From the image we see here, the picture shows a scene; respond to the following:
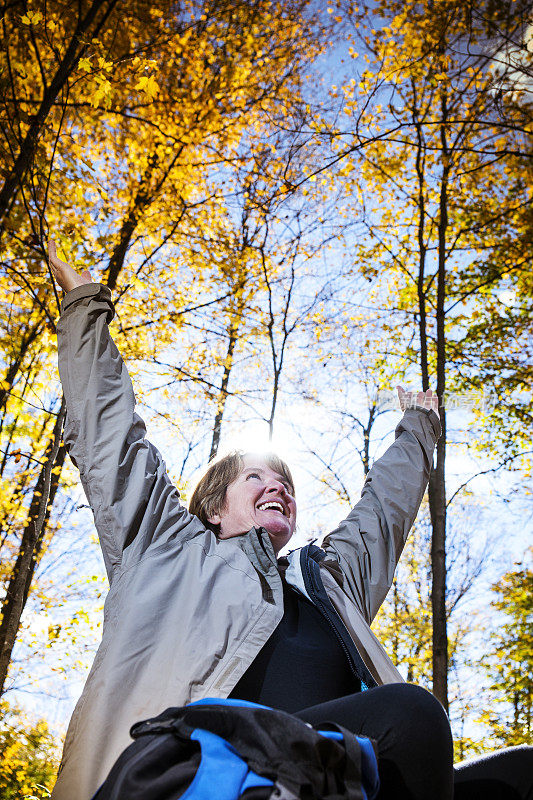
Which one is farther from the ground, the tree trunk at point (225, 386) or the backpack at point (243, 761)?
the tree trunk at point (225, 386)

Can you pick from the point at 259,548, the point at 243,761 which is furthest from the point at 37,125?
the point at 243,761

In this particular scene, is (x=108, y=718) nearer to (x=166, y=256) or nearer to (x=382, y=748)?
(x=382, y=748)

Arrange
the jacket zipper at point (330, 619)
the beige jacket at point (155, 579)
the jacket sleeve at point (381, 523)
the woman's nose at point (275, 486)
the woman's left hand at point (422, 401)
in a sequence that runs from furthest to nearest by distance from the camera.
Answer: the woman's left hand at point (422, 401) → the woman's nose at point (275, 486) → the jacket sleeve at point (381, 523) → the jacket zipper at point (330, 619) → the beige jacket at point (155, 579)

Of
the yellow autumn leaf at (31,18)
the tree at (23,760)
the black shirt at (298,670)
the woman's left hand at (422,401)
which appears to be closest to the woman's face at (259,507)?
the black shirt at (298,670)

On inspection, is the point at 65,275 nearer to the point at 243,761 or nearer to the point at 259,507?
the point at 259,507

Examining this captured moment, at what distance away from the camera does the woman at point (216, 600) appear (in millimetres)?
1148

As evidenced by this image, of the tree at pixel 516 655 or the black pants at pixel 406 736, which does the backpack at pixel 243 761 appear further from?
the tree at pixel 516 655

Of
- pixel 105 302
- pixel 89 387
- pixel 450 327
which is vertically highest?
pixel 450 327

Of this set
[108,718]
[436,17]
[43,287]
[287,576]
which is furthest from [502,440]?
[108,718]

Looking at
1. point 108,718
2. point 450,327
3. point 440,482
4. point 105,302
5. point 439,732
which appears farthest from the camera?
point 450,327

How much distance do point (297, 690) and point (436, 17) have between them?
7.30m

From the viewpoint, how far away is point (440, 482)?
5.56 m

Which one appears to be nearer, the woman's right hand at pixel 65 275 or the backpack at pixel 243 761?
the backpack at pixel 243 761

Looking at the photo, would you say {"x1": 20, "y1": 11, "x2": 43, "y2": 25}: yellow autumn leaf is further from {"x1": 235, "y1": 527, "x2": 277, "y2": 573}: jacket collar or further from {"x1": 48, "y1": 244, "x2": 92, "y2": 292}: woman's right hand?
{"x1": 235, "y1": 527, "x2": 277, "y2": 573}: jacket collar
